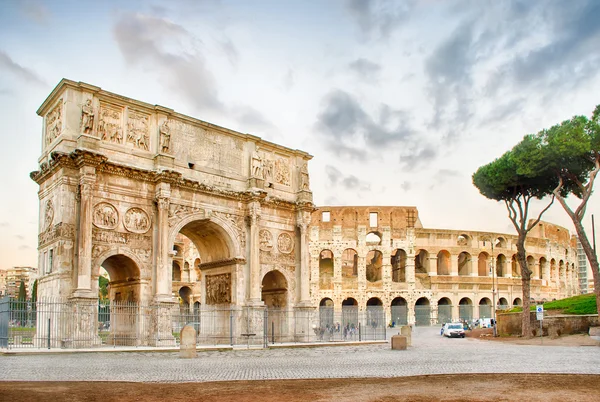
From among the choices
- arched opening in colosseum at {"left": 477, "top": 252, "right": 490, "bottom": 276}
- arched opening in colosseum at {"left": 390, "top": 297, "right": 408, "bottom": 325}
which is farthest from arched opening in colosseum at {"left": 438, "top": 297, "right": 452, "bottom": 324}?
arched opening in colosseum at {"left": 477, "top": 252, "right": 490, "bottom": 276}

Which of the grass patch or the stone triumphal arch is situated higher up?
the stone triumphal arch

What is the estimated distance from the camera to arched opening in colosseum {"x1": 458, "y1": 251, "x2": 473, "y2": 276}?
52719 millimetres

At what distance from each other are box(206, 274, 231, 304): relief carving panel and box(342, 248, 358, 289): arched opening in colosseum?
956 inches

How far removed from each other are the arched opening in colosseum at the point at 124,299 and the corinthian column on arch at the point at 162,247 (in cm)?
76

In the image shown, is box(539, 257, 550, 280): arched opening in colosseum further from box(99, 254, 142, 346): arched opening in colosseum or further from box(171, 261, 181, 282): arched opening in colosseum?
box(99, 254, 142, 346): arched opening in colosseum

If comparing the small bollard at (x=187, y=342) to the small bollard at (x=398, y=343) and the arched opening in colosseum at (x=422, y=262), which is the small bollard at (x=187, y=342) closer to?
the small bollard at (x=398, y=343)

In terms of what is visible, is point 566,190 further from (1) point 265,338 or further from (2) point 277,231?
(1) point 265,338

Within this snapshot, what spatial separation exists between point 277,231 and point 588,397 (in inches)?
715

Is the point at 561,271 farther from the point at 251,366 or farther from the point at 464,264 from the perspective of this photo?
the point at 251,366

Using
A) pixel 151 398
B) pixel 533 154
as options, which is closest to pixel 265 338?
pixel 151 398

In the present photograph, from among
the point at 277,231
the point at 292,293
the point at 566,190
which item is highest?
the point at 566,190

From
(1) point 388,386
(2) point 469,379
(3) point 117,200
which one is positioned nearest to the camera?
(1) point 388,386

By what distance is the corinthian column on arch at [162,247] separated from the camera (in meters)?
21.2

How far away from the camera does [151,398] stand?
895cm
